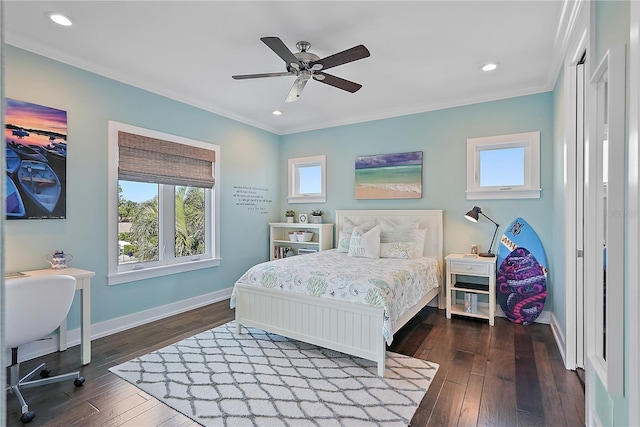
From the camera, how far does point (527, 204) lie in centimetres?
358

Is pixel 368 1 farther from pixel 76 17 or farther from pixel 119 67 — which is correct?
pixel 119 67

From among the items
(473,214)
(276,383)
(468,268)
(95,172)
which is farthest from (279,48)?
(468,268)

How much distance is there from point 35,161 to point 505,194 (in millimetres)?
4700

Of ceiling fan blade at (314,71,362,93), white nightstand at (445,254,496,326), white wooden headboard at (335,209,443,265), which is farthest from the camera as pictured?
white wooden headboard at (335,209,443,265)

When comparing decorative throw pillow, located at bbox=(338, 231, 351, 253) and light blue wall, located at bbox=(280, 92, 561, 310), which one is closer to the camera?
light blue wall, located at bbox=(280, 92, 561, 310)

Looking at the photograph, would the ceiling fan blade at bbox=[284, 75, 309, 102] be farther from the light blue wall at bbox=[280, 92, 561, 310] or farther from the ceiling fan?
the light blue wall at bbox=[280, 92, 561, 310]

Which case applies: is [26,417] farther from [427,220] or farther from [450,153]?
[450,153]

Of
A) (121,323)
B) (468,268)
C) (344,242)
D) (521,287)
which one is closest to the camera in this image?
(121,323)

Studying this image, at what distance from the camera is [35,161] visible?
2.64 meters

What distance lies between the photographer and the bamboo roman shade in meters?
3.30

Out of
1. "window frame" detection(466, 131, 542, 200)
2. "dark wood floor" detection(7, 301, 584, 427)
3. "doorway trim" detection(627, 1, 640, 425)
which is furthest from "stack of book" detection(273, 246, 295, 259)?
"doorway trim" detection(627, 1, 640, 425)

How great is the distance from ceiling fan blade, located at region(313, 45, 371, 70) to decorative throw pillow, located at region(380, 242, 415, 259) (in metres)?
2.16

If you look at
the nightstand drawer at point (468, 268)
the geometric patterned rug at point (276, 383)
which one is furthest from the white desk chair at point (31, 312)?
the nightstand drawer at point (468, 268)

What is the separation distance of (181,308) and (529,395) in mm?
3555
